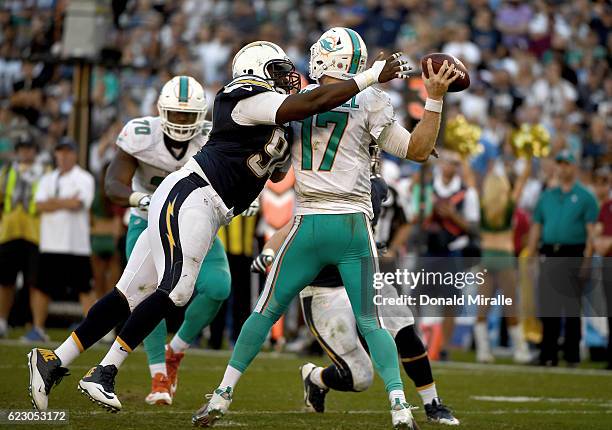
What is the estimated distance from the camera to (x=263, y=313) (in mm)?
6066

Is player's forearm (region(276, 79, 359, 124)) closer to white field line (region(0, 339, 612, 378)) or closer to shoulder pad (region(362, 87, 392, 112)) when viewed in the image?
shoulder pad (region(362, 87, 392, 112))

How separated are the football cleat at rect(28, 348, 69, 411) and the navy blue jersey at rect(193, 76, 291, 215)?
1.23 metres

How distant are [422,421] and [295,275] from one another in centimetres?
129

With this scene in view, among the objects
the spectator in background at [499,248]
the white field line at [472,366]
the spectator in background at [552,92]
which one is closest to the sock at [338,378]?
the white field line at [472,366]

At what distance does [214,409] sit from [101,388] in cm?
57

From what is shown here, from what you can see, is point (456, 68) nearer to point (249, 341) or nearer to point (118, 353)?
point (249, 341)

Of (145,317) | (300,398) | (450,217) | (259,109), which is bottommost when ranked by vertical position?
(300,398)

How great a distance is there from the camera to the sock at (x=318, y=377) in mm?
7004

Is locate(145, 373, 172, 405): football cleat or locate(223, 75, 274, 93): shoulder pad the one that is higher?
locate(223, 75, 274, 93): shoulder pad

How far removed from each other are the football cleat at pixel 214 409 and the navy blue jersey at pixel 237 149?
994 millimetres

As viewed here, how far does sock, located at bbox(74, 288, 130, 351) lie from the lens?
632 cm

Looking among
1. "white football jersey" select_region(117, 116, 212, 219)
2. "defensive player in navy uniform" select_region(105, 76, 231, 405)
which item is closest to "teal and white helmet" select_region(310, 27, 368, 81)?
"defensive player in navy uniform" select_region(105, 76, 231, 405)

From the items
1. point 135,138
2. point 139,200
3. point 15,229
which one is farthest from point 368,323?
point 15,229

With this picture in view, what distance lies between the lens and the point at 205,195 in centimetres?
611
